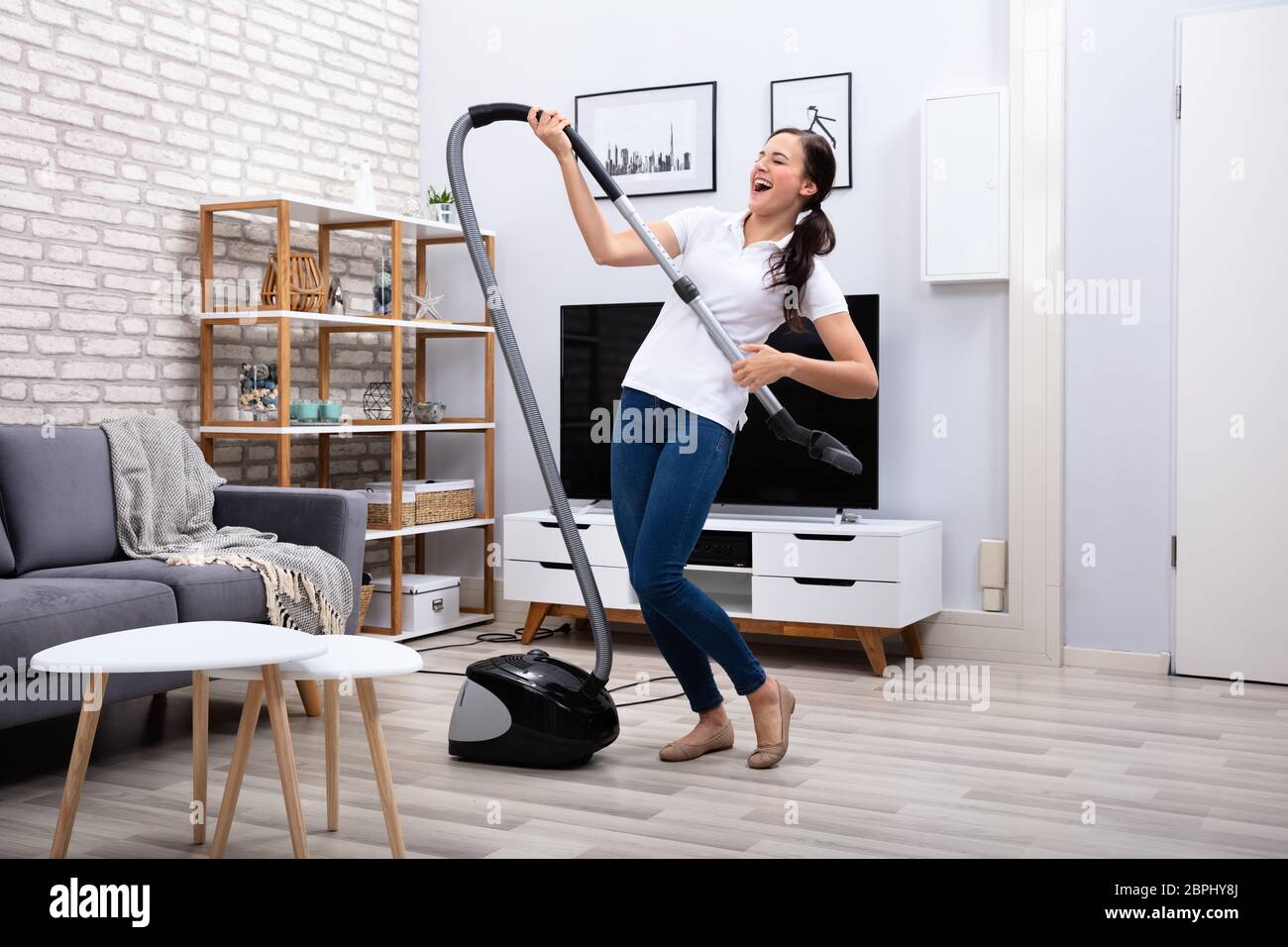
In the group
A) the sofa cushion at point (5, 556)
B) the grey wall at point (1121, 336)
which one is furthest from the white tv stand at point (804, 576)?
the sofa cushion at point (5, 556)

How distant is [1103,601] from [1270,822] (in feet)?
5.56

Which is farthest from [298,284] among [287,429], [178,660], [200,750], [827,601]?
[178,660]

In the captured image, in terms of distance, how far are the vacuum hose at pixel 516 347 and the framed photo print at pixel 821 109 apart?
1.94 metres

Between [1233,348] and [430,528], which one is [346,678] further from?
[1233,348]

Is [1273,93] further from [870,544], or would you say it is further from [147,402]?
[147,402]

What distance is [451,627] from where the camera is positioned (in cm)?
489

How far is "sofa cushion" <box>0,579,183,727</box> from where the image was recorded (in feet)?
8.48

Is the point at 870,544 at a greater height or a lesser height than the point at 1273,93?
lesser

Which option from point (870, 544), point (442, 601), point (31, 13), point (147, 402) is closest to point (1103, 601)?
point (870, 544)

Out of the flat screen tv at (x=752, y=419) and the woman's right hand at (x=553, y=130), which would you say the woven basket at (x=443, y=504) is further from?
the woman's right hand at (x=553, y=130)

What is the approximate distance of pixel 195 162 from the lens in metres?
4.21

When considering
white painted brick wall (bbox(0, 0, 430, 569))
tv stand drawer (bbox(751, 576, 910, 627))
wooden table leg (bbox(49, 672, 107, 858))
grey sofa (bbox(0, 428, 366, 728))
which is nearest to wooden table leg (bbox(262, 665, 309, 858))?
wooden table leg (bbox(49, 672, 107, 858))

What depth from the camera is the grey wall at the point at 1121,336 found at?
404 centimetres
